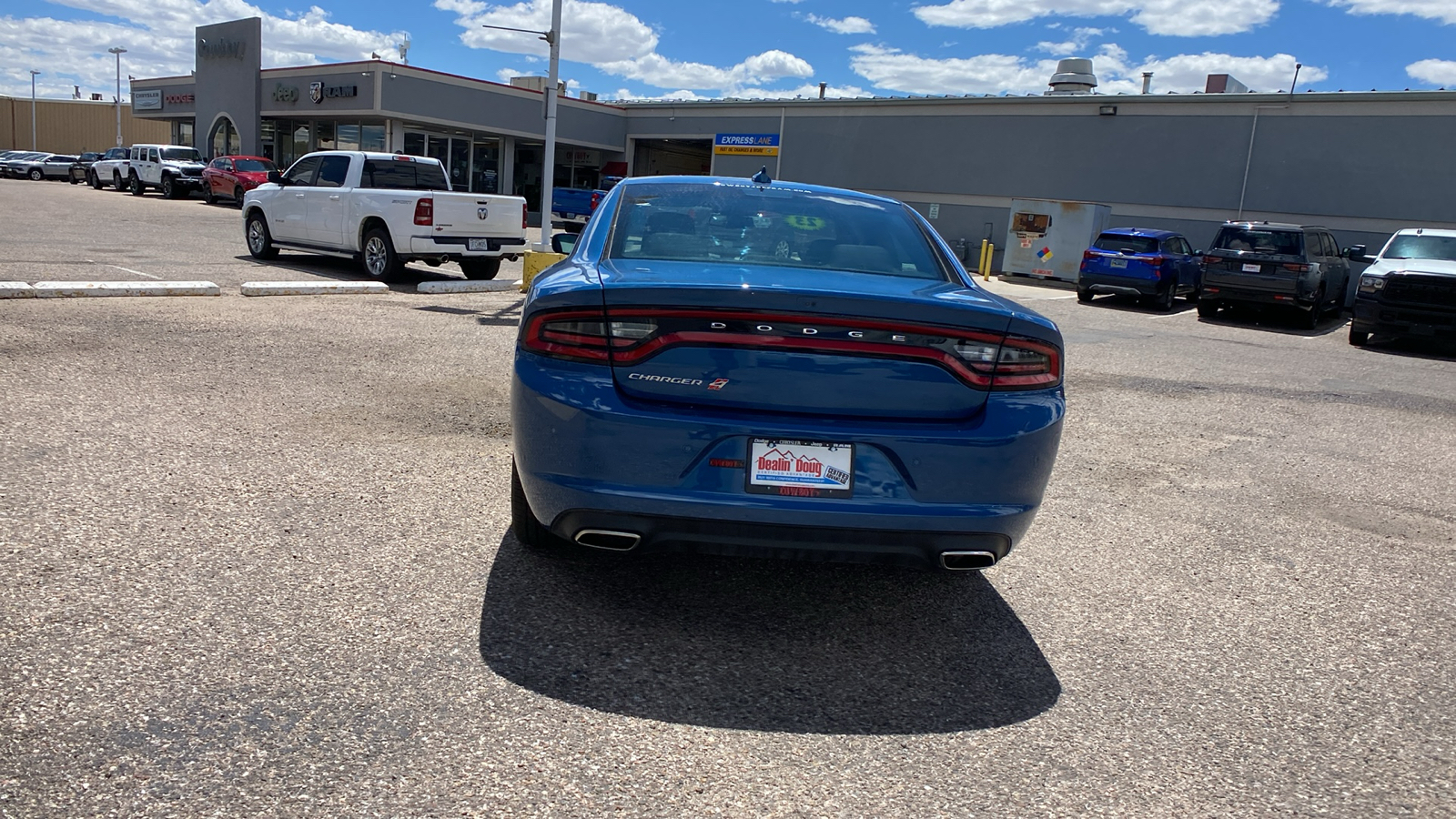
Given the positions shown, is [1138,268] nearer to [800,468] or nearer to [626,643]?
[800,468]

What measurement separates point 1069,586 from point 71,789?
3.51 metres

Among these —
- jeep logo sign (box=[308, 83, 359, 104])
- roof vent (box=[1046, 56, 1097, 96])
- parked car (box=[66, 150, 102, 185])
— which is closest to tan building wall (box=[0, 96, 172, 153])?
parked car (box=[66, 150, 102, 185])

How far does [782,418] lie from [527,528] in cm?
132

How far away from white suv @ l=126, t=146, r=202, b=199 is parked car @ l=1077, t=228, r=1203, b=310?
29.6 meters

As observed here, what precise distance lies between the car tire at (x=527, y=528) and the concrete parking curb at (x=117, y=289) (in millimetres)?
7961

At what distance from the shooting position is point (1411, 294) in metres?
14.7

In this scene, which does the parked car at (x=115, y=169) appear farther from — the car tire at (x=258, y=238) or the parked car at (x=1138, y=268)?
the parked car at (x=1138, y=268)

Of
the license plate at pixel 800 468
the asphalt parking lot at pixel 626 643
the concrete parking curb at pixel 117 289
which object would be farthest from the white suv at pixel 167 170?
the license plate at pixel 800 468

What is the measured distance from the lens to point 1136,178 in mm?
28625

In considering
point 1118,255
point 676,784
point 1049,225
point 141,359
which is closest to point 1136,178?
point 1049,225

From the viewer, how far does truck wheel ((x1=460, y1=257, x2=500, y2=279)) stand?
14680 millimetres

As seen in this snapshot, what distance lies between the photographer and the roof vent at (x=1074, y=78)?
108 ft

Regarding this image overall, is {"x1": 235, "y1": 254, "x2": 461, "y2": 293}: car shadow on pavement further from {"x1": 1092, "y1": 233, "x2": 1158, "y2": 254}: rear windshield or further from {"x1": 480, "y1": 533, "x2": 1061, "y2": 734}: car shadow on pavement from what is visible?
{"x1": 1092, "y1": 233, "x2": 1158, "y2": 254}: rear windshield

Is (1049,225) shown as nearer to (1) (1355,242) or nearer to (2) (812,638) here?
(1) (1355,242)
